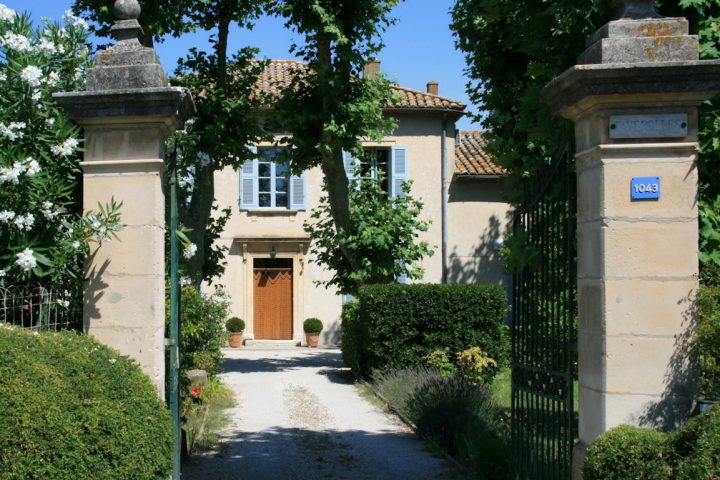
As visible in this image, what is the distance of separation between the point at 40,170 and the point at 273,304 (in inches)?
771

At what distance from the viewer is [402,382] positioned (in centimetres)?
1220

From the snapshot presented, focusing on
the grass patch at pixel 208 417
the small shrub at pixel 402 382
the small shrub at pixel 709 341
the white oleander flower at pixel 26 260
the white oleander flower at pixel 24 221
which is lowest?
the grass patch at pixel 208 417

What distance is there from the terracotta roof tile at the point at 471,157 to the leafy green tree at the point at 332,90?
8.15 meters

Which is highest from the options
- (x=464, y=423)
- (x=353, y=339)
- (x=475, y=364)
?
(x=353, y=339)

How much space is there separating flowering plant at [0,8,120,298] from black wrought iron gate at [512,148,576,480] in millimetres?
2828

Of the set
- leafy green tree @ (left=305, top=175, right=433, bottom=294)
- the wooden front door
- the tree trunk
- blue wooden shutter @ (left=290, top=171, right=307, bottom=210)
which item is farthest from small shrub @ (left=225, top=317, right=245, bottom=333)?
the tree trunk

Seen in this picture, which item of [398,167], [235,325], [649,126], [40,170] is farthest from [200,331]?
[398,167]

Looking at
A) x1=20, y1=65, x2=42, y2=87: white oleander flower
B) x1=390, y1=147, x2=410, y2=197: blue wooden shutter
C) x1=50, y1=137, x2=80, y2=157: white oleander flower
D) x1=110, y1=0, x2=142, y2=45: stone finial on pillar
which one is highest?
x1=390, y1=147, x2=410, y2=197: blue wooden shutter

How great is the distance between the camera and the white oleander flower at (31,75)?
16.0 feet

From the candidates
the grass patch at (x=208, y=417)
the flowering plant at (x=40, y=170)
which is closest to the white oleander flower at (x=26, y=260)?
Answer: the flowering plant at (x=40, y=170)

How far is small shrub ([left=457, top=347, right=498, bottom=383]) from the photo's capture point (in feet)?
42.4

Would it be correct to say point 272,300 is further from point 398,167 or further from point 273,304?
point 398,167

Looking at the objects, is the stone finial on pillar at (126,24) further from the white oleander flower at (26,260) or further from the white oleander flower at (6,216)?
the white oleander flower at (26,260)

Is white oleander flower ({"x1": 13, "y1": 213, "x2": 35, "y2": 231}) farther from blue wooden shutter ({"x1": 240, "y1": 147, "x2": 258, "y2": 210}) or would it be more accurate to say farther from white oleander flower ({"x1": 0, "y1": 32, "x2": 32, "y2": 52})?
blue wooden shutter ({"x1": 240, "y1": 147, "x2": 258, "y2": 210})
